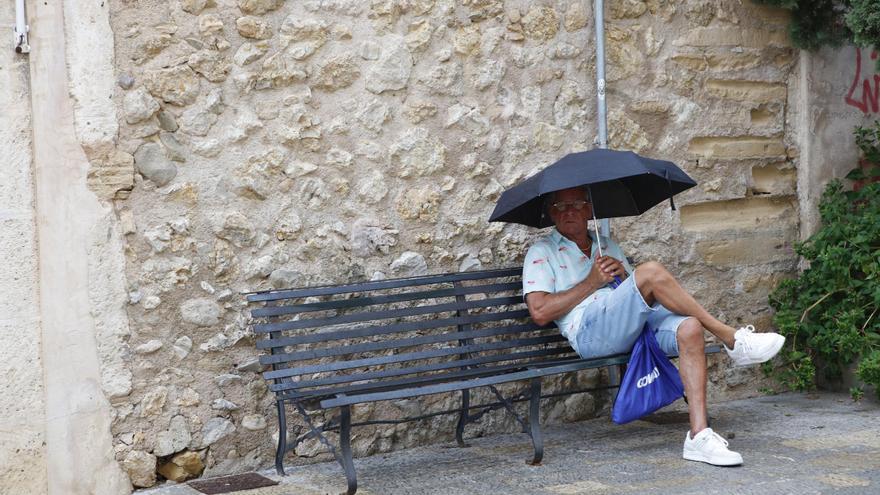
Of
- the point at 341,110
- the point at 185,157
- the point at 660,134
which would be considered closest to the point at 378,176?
the point at 341,110

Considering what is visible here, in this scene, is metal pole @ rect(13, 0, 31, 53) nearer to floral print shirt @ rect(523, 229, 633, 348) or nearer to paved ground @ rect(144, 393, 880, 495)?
paved ground @ rect(144, 393, 880, 495)

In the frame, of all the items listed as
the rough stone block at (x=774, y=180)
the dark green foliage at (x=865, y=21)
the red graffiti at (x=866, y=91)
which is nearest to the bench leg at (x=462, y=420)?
the rough stone block at (x=774, y=180)

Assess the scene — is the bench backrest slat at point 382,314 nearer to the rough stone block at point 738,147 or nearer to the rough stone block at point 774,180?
the rough stone block at point 738,147

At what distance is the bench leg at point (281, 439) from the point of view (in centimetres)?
415

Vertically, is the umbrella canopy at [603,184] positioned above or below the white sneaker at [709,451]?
above

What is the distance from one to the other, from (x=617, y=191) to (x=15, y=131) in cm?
264

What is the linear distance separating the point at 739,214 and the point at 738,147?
14.7 inches

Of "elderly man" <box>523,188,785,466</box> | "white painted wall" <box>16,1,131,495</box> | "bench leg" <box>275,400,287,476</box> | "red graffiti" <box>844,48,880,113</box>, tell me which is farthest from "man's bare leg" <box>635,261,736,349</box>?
"red graffiti" <box>844,48,880,113</box>

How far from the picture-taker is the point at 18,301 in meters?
3.93

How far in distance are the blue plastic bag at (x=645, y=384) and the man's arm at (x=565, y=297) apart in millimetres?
301

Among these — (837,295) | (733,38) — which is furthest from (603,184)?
(837,295)

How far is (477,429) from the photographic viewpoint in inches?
193

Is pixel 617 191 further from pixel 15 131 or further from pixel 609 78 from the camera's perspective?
pixel 15 131

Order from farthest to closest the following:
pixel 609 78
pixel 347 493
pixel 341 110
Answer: pixel 609 78, pixel 341 110, pixel 347 493
